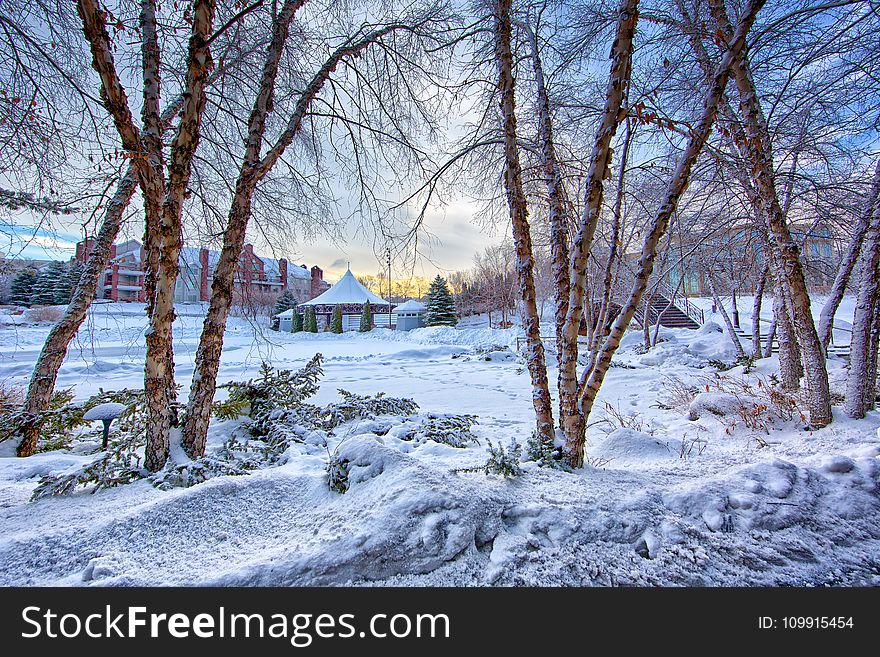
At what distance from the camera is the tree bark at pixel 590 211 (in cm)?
209

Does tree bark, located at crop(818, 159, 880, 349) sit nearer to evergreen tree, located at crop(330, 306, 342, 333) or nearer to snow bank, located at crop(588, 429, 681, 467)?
snow bank, located at crop(588, 429, 681, 467)

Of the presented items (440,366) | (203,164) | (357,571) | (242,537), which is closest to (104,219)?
(203,164)

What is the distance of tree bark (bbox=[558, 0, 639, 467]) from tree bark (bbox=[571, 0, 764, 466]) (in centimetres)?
10

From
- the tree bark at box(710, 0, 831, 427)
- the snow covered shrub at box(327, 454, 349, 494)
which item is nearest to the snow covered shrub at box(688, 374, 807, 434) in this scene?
the tree bark at box(710, 0, 831, 427)

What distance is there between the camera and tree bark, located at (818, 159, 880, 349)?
3.38 meters

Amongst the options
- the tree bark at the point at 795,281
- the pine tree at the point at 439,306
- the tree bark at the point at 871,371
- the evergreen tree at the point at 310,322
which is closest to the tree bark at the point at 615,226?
the tree bark at the point at 795,281

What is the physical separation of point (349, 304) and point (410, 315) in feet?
17.4

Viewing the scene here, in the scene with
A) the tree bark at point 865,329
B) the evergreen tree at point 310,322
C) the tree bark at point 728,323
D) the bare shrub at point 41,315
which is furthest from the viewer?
the evergreen tree at point 310,322

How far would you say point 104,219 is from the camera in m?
3.31

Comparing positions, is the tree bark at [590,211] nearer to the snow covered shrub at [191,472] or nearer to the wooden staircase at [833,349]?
the snow covered shrub at [191,472]

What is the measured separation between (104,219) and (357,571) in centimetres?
402

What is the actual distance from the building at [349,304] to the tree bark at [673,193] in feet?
81.8
